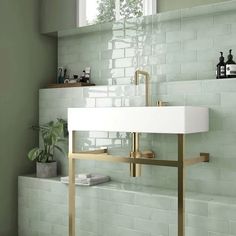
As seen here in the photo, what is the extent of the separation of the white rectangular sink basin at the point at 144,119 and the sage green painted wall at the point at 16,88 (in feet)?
2.73

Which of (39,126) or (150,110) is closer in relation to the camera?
(150,110)

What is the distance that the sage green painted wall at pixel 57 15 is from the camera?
3.86 m

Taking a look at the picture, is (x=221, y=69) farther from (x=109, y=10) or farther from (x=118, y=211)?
(x=118, y=211)

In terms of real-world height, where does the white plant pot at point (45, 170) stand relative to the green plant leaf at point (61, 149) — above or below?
below


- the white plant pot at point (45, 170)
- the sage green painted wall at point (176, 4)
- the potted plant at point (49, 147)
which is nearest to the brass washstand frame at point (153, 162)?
the potted plant at point (49, 147)

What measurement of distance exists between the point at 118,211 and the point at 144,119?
0.87 meters

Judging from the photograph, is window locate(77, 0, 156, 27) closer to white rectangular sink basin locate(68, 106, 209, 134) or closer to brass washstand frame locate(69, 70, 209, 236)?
white rectangular sink basin locate(68, 106, 209, 134)

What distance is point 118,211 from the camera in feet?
10.7

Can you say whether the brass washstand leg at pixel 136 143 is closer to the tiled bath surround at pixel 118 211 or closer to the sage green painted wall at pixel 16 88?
the tiled bath surround at pixel 118 211

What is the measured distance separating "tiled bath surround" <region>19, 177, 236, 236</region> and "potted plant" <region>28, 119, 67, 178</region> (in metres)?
0.14

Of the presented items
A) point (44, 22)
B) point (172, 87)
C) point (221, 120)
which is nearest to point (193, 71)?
point (172, 87)

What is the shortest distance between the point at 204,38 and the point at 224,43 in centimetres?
18

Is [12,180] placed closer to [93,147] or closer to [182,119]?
[93,147]

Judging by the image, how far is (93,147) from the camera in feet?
12.4
